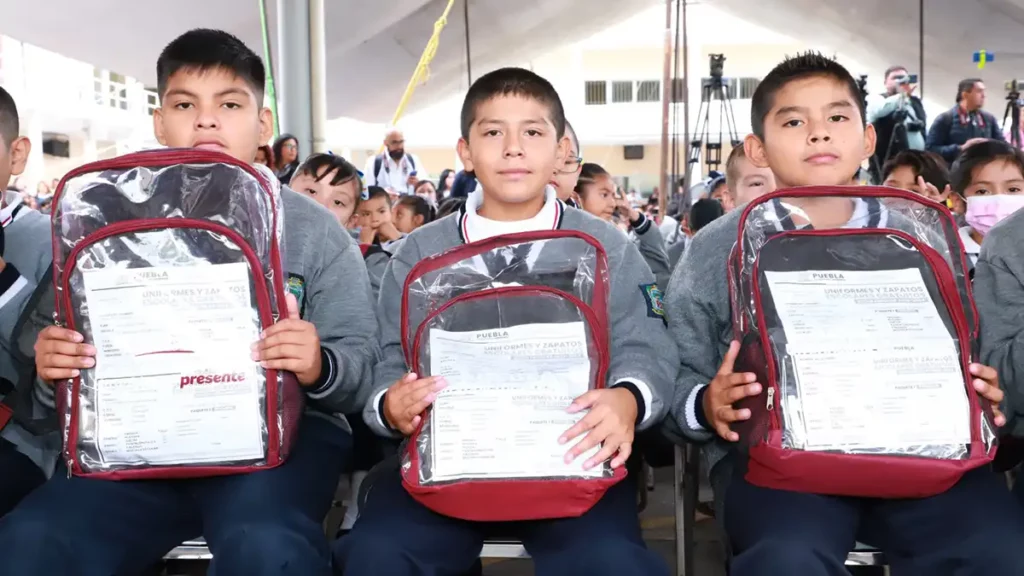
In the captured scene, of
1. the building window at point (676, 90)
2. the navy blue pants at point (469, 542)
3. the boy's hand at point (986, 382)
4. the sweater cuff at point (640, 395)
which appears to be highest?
the building window at point (676, 90)

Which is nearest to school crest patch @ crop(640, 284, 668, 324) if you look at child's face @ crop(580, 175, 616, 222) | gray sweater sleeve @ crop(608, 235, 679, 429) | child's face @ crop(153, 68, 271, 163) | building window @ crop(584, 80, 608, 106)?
gray sweater sleeve @ crop(608, 235, 679, 429)

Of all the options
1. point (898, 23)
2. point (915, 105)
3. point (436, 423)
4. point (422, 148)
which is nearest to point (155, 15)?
point (915, 105)

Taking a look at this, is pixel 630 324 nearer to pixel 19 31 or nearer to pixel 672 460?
pixel 672 460

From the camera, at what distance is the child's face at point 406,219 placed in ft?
16.0

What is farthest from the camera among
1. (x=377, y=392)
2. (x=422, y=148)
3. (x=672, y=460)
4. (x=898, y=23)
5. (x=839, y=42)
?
(x=422, y=148)

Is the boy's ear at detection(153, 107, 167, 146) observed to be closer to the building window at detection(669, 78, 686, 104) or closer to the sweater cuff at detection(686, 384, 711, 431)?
the sweater cuff at detection(686, 384, 711, 431)

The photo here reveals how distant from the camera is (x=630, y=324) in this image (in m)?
1.77

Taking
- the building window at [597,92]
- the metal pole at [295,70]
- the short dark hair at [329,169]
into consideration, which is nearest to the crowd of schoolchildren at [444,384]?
the short dark hair at [329,169]

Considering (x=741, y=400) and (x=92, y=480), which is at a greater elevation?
(x=741, y=400)

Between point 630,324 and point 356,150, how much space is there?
2634 centimetres

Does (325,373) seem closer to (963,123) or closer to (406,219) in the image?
(406,219)

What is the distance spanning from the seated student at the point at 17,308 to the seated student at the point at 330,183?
1.01 metres

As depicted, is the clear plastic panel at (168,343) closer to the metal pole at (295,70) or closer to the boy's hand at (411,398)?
the boy's hand at (411,398)

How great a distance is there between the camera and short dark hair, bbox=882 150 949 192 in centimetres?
350
